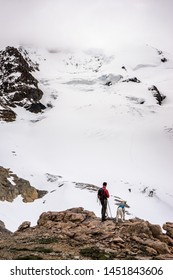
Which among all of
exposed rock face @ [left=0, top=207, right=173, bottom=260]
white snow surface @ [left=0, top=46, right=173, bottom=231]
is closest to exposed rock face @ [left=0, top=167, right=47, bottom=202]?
white snow surface @ [left=0, top=46, right=173, bottom=231]

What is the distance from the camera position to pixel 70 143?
12475 centimetres

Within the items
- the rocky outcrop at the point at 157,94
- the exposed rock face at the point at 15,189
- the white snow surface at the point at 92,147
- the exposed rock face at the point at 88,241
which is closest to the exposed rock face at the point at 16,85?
the white snow surface at the point at 92,147

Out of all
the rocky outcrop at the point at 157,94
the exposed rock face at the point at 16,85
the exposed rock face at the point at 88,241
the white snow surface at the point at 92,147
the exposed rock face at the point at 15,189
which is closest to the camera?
the exposed rock face at the point at 88,241

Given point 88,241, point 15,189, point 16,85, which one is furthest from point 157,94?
point 88,241

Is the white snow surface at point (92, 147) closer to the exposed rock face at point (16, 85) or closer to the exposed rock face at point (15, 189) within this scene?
the exposed rock face at point (15, 189)

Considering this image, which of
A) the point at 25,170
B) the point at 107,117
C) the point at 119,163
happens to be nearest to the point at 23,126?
the point at 107,117

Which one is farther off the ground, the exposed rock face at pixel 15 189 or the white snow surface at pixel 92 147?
the exposed rock face at pixel 15 189

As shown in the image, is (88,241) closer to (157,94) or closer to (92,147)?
(92,147)

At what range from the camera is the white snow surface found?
64.2 metres

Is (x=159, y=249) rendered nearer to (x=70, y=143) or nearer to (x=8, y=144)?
(x=8, y=144)

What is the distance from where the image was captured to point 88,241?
73.6 ft

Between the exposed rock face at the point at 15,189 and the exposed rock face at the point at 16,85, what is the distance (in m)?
71.6

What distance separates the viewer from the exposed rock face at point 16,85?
16138cm
